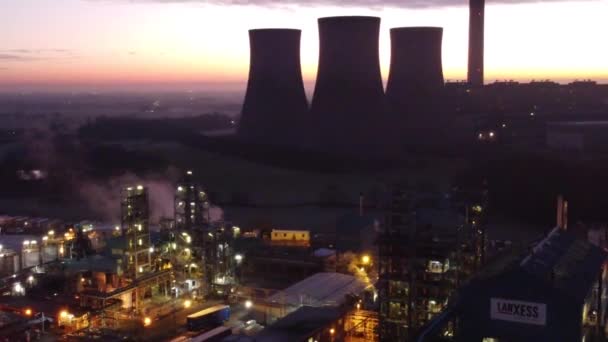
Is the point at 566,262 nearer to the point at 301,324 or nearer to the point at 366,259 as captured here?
the point at 301,324

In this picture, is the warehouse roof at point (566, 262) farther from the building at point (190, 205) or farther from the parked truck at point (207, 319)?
the building at point (190, 205)

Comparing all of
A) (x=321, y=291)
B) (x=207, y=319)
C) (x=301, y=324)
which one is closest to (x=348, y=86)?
(x=321, y=291)

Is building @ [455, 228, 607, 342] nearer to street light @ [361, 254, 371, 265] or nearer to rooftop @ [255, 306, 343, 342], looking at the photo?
rooftop @ [255, 306, 343, 342]

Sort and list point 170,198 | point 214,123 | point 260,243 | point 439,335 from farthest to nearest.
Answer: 1. point 214,123
2. point 170,198
3. point 260,243
4. point 439,335

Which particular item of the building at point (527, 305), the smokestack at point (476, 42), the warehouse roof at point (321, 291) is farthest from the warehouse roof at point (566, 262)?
the smokestack at point (476, 42)

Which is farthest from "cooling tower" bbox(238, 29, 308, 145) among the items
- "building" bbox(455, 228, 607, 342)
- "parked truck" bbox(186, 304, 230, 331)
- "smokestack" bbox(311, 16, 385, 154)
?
"building" bbox(455, 228, 607, 342)

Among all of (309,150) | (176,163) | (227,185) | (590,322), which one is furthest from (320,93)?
(590,322)

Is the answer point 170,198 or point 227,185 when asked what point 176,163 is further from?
point 170,198
